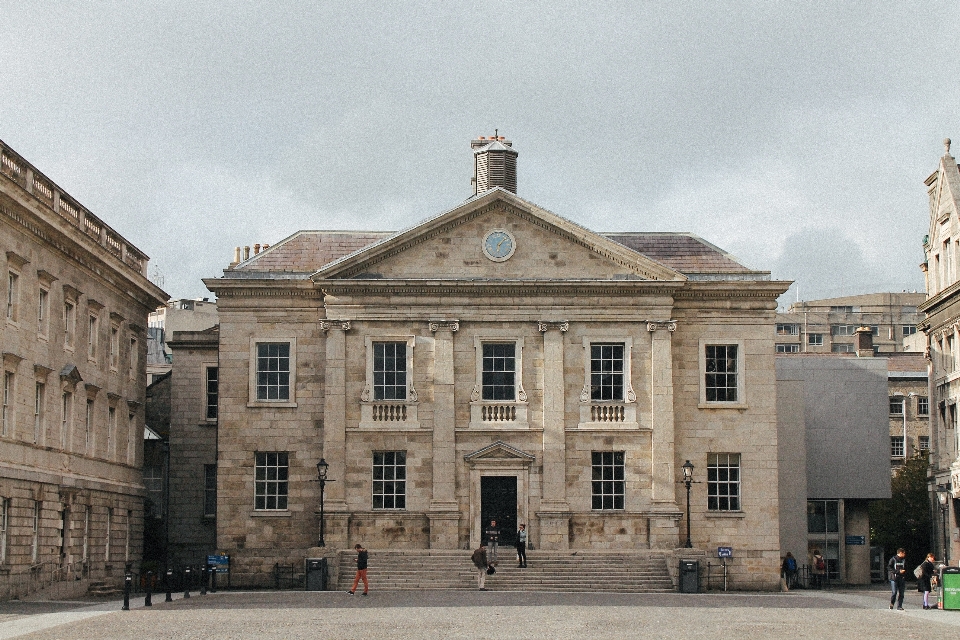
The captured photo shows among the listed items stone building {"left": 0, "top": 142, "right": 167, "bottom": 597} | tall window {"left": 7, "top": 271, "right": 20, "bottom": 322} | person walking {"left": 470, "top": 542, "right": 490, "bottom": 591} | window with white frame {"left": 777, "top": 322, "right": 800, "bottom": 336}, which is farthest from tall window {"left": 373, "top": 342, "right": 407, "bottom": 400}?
window with white frame {"left": 777, "top": 322, "right": 800, "bottom": 336}

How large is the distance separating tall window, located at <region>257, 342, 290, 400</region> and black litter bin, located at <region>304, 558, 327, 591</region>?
22.8ft

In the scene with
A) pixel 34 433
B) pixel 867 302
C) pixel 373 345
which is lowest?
pixel 34 433

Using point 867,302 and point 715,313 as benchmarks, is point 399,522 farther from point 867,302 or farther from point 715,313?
point 867,302

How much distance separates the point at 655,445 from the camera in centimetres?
4716

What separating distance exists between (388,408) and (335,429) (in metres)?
1.89

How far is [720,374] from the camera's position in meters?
48.8

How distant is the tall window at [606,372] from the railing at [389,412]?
6.32m

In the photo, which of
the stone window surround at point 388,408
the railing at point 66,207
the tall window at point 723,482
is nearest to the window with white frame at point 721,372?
the tall window at point 723,482

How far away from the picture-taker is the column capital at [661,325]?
156ft

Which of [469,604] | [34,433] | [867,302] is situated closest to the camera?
[469,604]

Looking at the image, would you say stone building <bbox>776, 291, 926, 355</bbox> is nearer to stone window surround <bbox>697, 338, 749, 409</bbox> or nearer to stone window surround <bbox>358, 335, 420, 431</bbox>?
stone window surround <bbox>697, 338, 749, 409</bbox>

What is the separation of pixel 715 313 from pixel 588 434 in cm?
623

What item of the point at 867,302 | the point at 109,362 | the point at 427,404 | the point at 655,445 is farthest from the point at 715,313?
the point at 867,302

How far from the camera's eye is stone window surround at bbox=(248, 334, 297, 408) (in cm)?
4825
